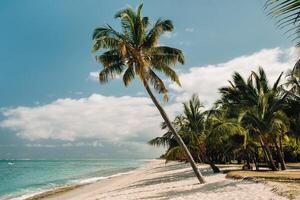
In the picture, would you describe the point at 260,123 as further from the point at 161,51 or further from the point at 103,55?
the point at 103,55

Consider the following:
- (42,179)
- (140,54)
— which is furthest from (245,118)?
(42,179)

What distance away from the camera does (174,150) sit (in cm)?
2166

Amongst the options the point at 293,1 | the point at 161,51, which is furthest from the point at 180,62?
the point at 293,1

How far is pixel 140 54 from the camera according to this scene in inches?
679

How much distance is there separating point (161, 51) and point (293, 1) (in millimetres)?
15691

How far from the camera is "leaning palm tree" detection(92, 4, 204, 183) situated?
17188mm

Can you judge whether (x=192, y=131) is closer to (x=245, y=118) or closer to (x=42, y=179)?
(x=245, y=118)

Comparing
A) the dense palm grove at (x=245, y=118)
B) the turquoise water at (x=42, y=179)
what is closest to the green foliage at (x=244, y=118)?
the dense palm grove at (x=245, y=118)

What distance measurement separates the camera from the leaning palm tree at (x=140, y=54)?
677 inches

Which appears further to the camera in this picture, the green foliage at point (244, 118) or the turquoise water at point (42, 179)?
the turquoise water at point (42, 179)

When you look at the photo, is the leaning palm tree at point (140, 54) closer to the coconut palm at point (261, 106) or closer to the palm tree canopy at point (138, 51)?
the palm tree canopy at point (138, 51)

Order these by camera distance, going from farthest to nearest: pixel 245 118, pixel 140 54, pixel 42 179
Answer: pixel 42 179
pixel 245 118
pixel 140 54

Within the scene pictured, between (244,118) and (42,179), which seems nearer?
(244,118)

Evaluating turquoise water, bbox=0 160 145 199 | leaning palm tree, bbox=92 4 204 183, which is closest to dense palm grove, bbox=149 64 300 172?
leaning palm tree, bbox=92 4 204 183
